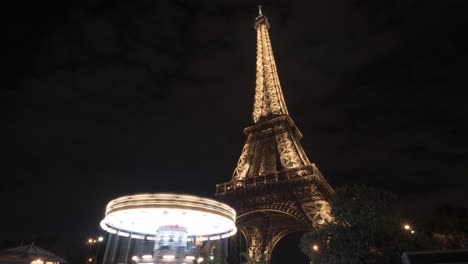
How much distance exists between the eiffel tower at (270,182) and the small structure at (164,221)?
482 inches

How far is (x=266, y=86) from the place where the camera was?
1617 inches

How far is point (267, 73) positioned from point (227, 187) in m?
18.9

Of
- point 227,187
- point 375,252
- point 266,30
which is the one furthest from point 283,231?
point 266,30

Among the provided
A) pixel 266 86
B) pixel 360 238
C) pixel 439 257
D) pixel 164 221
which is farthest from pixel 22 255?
pixel 266 86

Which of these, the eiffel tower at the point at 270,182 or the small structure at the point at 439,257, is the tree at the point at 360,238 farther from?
the eiffel tower at the point at 270,182

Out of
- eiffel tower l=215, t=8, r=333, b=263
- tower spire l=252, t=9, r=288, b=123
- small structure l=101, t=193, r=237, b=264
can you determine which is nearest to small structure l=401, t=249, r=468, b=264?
small structure l=101, t=193, r=237, b=264

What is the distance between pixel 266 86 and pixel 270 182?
17383 mm

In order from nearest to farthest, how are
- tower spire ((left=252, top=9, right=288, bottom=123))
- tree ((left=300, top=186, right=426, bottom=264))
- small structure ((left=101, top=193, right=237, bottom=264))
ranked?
small structure ((left=101, top=193, right=237, bottom=264)), tree ((left=300, top=186, right=426, bottom=264)), tower spire ((left=252, top=9, right=288, bottom=123))

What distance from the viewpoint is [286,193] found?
26.7 metres

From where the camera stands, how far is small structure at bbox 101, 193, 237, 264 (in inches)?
440

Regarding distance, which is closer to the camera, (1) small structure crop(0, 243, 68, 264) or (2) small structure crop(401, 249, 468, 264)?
(2) small structure crop(401, 249, 468, 264)

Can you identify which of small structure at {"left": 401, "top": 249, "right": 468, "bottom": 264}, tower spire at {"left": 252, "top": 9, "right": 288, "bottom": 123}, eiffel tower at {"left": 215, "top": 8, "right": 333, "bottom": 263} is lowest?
small structure at {"left": 401, "top": 249, "right": 468, "bottom": 264}

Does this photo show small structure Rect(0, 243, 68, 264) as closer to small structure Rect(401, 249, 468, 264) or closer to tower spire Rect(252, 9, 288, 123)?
small structure Rect(401, 249, 468, 264)

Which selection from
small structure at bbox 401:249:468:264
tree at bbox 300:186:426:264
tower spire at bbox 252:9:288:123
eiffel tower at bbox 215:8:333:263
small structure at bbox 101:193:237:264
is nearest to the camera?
small structure at bbox 401:249:468:264
